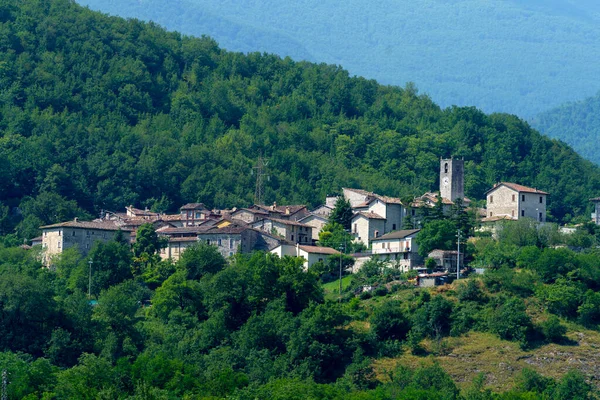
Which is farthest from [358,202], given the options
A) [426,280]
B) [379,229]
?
[426,280]

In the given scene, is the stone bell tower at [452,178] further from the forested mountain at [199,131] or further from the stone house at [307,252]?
the stone house at [307,252]

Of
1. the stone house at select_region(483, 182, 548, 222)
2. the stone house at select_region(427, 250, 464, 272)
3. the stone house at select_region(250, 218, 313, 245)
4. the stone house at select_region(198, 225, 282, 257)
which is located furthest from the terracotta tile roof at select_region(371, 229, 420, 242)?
the stone house at select_region(483, 182, 548, 222)

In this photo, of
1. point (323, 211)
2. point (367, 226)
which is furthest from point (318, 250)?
point (323, 211)

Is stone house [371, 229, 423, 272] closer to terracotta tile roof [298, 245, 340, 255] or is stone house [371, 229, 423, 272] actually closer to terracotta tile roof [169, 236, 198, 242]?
terracotta tile roof [298, 245, 340, 255]

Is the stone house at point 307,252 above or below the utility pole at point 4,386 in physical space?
above

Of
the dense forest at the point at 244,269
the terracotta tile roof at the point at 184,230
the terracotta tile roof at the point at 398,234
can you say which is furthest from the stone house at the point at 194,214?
the terracotta tile roof at the point at 398,234

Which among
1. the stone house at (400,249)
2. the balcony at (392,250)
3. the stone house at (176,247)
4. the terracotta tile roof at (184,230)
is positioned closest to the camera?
the stone house at (400,249)

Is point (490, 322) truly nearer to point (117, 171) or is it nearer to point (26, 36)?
point (117, 171)

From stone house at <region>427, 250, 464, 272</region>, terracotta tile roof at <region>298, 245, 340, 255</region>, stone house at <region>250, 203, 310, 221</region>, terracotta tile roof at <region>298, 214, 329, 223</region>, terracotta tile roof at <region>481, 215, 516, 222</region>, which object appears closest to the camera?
stone house at <region>427, 250, 464, 272</region>
